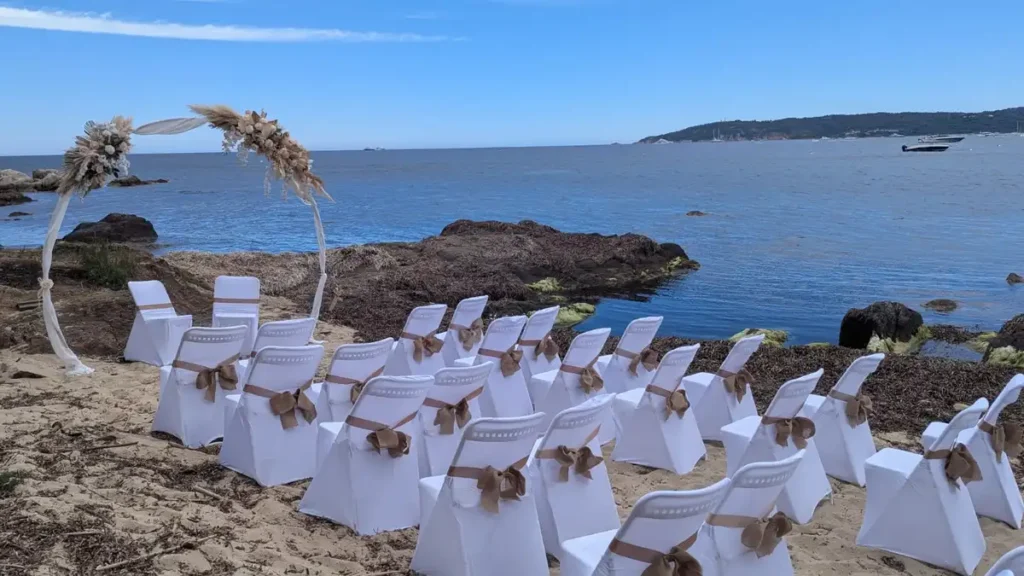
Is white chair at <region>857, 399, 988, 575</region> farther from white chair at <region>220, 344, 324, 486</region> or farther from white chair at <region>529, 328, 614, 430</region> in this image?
white chair at <region>220, 344, 324, 486</region>

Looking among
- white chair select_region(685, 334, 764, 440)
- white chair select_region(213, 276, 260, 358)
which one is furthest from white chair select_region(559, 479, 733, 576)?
white chair select_region(213, 276, 260, 358)

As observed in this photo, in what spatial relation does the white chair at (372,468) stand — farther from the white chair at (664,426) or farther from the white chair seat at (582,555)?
the white chair at (664,426)

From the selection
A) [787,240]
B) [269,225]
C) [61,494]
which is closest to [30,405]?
[61,494]

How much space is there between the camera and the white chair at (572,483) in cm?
440

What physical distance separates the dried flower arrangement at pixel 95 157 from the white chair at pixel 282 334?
9.05ft

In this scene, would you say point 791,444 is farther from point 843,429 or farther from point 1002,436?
point 1002,436

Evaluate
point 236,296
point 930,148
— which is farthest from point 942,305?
point 930,148

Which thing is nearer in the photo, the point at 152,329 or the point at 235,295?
the point at 152,329

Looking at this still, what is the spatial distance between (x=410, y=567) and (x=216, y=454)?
232 cm

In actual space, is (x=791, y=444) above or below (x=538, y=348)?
below

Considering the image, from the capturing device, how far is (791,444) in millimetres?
5324

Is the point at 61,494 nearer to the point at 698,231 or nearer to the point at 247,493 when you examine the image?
the point at 247,493

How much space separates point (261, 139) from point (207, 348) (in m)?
3.02

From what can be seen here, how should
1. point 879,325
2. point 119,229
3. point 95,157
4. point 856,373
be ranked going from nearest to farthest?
point 856,373 → point 95,157 → point 879,325 → point 119,229
